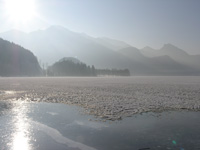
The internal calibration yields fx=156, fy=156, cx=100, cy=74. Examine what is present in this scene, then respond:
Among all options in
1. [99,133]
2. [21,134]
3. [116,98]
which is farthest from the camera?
[116,98]

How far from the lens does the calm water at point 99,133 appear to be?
8.09 m

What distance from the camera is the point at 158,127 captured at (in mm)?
10891

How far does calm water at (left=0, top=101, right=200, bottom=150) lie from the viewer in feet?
26.6

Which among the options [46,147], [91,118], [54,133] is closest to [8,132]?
[54,133]

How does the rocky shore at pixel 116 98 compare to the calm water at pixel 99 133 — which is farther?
the rocky shore at pixel 116 98

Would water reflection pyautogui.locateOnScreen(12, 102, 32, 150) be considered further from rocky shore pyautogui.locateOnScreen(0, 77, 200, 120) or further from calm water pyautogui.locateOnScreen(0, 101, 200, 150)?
rocky shore pyautogui.locateOnScreen(0, 77, 200, 120)

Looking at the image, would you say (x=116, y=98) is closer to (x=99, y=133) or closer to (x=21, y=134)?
(x=99, y=133)

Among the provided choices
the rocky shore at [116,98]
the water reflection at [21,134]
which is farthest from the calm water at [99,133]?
the rocky shore at [116,98]

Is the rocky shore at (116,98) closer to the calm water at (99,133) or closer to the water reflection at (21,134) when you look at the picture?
the calm water at (99,133)

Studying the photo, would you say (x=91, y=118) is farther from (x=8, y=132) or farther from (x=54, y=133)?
(x=8, y=132)

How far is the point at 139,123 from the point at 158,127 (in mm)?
1435

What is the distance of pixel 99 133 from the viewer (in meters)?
9.91

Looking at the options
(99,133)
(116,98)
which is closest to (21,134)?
(99,133)

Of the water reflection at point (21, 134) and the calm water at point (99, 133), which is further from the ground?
the water reflection at point (21, 134)
